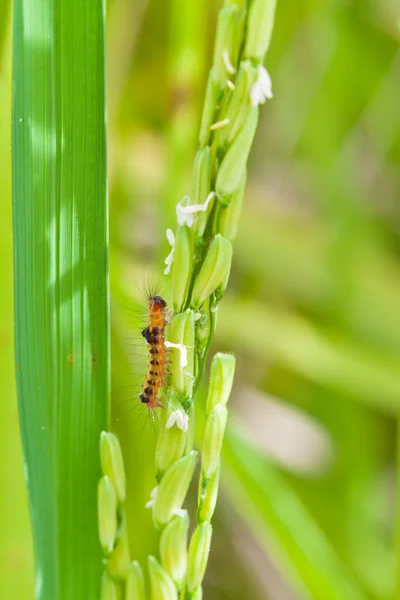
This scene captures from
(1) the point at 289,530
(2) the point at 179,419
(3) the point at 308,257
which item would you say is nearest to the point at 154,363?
(2) the point at 179,419

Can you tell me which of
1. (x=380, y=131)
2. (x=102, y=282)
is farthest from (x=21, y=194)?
(x=380, y=131)

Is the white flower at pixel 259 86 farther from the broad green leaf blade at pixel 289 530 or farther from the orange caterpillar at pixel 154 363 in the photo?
the broad green leaf blade at pixel 289 530

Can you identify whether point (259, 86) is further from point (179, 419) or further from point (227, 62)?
point (179, 419)

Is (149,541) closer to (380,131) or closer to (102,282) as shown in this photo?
(102,282)

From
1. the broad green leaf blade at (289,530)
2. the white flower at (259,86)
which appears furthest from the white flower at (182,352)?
the broad green leaf blade at (289,530)

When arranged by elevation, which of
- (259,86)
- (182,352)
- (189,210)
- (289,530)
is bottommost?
(289,530)
